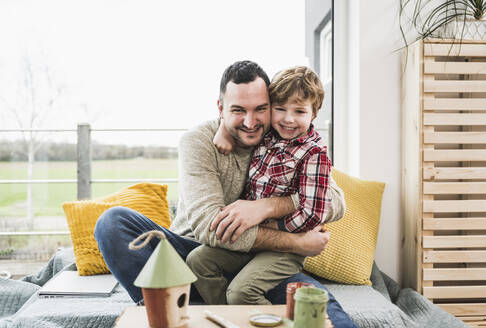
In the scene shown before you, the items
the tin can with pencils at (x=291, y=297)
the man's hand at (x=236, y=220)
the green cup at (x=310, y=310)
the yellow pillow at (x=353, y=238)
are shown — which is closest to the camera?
the green cup at (x=310, y=310)

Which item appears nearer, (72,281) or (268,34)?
(72,281)

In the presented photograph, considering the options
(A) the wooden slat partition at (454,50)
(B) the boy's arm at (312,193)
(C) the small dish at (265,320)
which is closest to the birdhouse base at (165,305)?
(C) the small dish at (265,320)

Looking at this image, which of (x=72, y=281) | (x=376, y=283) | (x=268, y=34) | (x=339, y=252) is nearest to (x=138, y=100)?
(x=268, y=34)

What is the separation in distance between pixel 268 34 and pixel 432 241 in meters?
1.45

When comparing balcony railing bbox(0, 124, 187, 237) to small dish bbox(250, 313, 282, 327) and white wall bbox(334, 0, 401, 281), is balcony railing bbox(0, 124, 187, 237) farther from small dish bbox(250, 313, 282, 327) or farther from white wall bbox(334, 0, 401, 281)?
small dish bbox(250, 313, 282, 327)

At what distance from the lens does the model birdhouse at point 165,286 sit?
88 cm

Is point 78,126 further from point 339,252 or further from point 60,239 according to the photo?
point 339,252

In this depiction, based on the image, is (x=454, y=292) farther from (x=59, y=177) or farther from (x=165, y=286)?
(x=59, y=177)

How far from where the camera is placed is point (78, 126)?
2.46 metres

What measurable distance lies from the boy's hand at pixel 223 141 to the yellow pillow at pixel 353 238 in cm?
65

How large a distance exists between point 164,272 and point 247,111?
665mm

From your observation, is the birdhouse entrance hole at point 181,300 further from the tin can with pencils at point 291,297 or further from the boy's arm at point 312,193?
the boy's arm at point 312,193

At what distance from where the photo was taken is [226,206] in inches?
52.1

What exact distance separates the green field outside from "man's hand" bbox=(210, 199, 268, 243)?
1.29 metres
